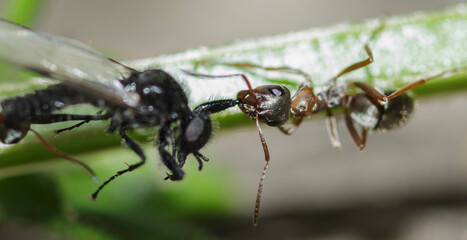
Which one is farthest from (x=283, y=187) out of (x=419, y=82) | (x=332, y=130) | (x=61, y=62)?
(x=61, y=62)

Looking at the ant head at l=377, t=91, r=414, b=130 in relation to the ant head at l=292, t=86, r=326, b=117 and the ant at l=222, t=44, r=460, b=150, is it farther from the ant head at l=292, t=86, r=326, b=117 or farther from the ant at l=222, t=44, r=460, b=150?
the ant head at l=292, t=86, r=326, b=117

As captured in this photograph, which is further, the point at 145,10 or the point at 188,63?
the point at 145,10

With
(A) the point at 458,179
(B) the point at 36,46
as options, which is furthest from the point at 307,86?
(A) the point at 458,179

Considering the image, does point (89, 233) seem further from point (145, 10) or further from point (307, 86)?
point (145, 10)

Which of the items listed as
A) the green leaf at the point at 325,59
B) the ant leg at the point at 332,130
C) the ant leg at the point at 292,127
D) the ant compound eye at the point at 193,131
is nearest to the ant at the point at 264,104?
the green leaf at the point at 325,59

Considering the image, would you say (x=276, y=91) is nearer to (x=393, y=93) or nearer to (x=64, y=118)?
(x=393, y=93)

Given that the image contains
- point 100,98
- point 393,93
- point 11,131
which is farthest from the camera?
point 393,93
